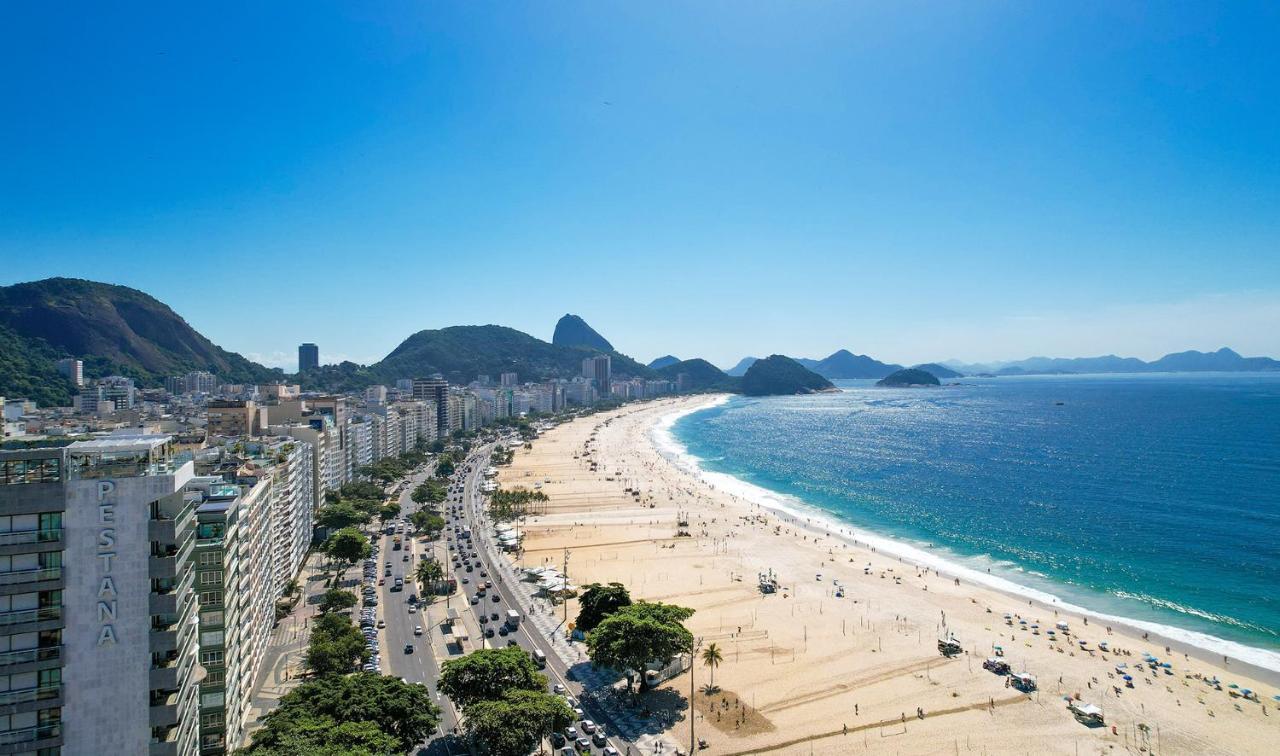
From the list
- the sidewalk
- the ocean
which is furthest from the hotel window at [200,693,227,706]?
the ocean

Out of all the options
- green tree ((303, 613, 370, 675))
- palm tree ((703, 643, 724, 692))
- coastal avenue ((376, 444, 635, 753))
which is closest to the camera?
coastal avenue ((376, 444, 635, 753))

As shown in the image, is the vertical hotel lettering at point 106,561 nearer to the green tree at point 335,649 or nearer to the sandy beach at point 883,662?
the green tree at point 335,649

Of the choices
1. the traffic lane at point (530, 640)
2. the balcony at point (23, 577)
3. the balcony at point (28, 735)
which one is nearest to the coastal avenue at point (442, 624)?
the traffic lane at point (530, 640)

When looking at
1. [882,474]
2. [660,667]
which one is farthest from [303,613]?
[882,474]

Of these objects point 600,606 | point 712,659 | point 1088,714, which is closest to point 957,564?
point 1088,714

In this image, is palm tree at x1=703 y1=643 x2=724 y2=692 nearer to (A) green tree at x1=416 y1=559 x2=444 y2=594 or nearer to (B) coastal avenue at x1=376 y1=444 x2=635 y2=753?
(B) coastal avenue at x1=376 y1=444 x2=635 y2=753

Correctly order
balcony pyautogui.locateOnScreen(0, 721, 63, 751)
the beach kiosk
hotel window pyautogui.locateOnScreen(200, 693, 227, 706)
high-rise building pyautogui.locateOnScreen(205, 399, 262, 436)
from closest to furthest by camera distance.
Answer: balcony pyautogui.locateOnScreen(0, 721, 63, 751) < hotel window pyautogui.locateOnScreen(200, 693, 227, 706) < the beach kiosk < high-rise building pyautogui.locateOnScreen(205, 399, 262, 436)
